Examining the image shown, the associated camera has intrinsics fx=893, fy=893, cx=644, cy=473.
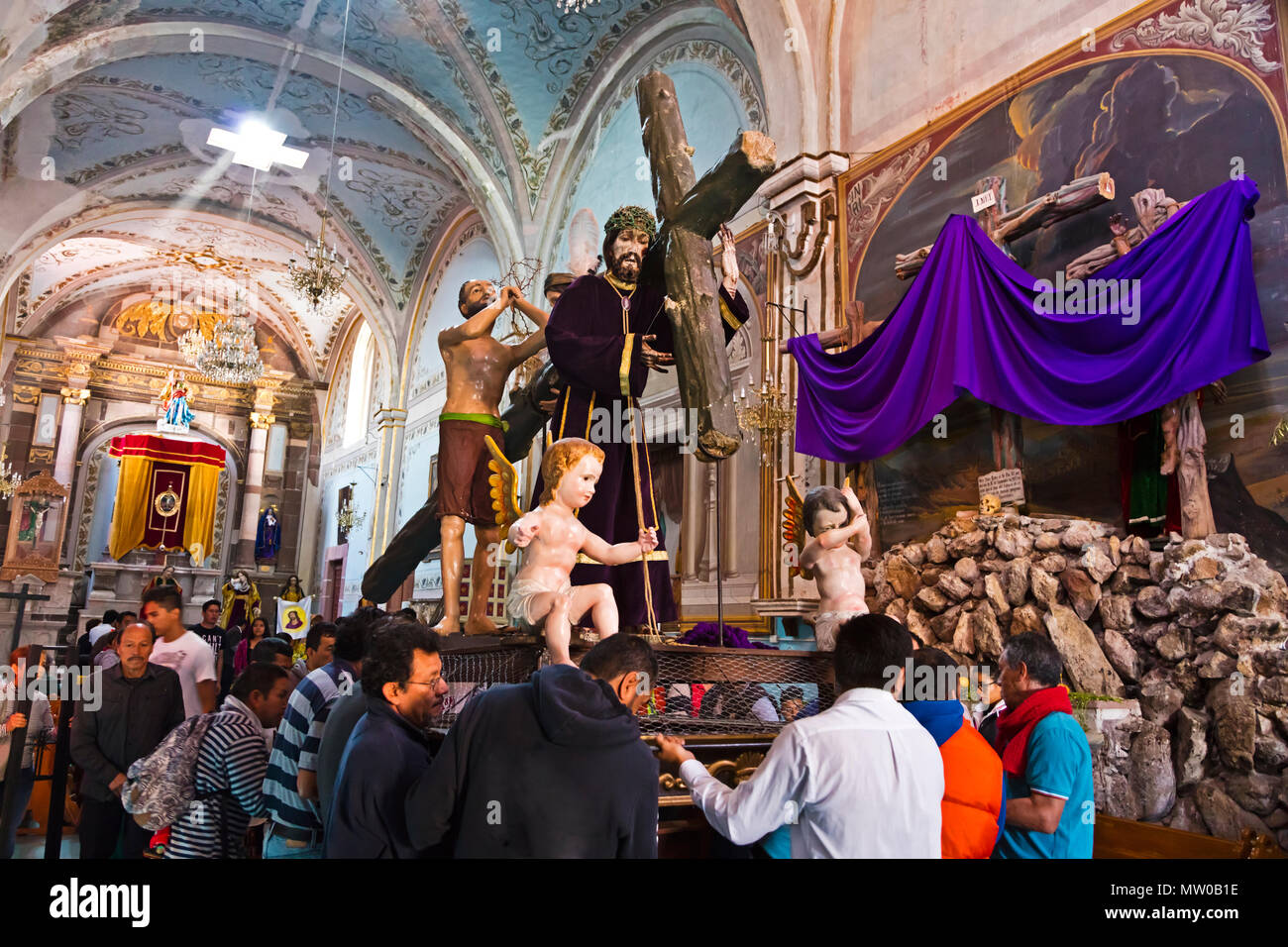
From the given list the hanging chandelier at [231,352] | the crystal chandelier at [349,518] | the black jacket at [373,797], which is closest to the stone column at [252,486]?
the crystal chandelier at [349,518]

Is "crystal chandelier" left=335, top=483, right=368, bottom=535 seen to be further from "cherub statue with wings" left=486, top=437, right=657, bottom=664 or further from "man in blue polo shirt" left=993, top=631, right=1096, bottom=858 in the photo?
"man in blue polo shirt" left=993, top=631, right=1096, bottom=858

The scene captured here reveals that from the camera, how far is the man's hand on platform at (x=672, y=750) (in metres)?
2.29

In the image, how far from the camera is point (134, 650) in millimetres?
3863

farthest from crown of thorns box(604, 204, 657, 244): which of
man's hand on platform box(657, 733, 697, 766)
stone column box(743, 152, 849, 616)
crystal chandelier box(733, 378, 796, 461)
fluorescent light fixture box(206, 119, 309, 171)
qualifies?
fluorescent light fixture box(206, 119, 309, 171)

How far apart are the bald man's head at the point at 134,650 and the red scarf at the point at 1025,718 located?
3477 mm

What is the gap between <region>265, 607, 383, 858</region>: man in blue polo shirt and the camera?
2670 millimetres

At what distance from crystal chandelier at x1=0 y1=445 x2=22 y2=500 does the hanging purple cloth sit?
16.7 meters

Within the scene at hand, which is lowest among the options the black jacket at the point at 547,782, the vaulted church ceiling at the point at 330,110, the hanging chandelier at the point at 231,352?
the black jacket at the point at 547,782

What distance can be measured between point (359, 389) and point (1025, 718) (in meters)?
19.5

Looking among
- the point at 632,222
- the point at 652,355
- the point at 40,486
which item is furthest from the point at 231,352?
the point at 652,355

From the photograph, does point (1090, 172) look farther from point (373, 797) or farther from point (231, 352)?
point (231, 352)

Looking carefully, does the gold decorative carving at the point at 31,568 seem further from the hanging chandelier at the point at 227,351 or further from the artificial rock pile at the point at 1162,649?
the artificial rock pile at the point at 1162,649

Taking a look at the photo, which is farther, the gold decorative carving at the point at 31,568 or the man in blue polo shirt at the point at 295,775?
the gold decorative carving at the point at 31,568
